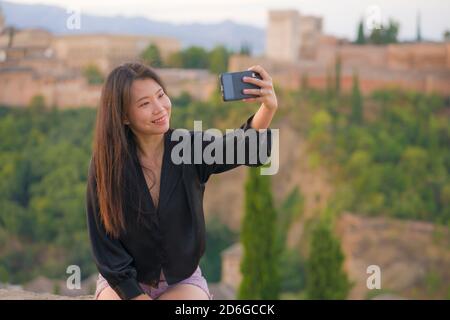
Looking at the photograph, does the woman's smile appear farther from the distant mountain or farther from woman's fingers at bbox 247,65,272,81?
the distant mountain

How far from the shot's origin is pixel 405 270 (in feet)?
67.2

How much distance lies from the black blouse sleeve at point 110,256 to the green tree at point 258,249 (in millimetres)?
10313

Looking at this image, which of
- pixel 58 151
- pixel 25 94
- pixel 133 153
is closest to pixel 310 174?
pixel 58 151

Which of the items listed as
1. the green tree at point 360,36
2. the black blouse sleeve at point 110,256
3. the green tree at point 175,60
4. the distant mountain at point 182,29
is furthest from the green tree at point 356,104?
the black blouse sleeve at point 110,256

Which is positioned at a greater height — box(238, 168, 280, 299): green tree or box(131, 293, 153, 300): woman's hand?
box(131, 293, 153, 300): woman's hand

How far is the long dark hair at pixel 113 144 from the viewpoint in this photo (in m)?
2.30

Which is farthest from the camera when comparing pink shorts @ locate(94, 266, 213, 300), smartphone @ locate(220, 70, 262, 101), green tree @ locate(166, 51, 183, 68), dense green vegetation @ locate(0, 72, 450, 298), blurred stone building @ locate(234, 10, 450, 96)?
green tree @ locate(166, 51, 183, 68)

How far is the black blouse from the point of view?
232 cm

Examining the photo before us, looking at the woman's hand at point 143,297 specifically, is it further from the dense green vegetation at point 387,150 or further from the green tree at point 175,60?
the green tree at point 175,60

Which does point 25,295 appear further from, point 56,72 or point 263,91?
point 56,72

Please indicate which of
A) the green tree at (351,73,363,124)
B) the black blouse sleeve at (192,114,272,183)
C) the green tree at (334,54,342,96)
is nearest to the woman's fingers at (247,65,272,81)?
the black blouse sleeve at (192,114,272,183)

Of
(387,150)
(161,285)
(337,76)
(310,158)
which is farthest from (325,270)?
(337,76)

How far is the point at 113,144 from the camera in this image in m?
2.34

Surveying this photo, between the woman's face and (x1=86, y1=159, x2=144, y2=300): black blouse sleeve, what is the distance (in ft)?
0.57
